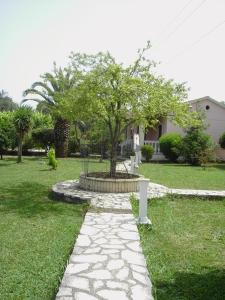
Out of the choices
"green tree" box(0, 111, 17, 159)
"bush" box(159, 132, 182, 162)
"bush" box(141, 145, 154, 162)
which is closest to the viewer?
"green tree" box(0, 111, 17, 159)

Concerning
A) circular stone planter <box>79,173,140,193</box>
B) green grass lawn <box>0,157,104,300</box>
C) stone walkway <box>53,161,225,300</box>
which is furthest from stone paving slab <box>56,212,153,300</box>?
circular stone planter <box>79,173,140,193</box>

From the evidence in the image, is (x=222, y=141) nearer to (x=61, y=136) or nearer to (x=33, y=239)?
(x=61, y=136)

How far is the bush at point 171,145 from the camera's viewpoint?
24031 millimetres

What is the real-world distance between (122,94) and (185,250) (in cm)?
580

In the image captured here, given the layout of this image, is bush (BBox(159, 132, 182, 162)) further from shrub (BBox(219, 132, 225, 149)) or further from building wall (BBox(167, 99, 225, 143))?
building wall (BBox(167, 99, 225, 143))

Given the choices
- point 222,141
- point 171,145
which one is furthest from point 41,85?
point 222,141

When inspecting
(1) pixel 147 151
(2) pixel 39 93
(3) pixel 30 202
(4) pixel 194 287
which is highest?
(2) pixel 39 93

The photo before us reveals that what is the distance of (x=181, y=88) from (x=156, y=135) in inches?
758

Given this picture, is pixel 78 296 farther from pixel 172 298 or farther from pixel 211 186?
pixel 211 186

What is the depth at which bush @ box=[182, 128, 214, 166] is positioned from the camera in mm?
23078

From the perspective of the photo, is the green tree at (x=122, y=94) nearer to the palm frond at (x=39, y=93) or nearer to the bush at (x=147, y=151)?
the bush at (x=147, y=151)

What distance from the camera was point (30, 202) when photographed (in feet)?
32.6

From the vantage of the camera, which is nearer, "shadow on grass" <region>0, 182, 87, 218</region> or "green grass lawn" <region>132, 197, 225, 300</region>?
"green grass lawn" <region>132, 197, 225, 300</region>

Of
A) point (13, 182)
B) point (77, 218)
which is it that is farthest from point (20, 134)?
point (77, 218)
